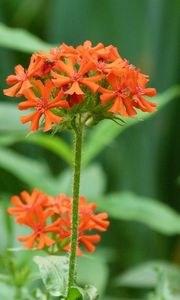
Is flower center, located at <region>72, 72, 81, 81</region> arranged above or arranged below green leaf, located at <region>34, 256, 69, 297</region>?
above

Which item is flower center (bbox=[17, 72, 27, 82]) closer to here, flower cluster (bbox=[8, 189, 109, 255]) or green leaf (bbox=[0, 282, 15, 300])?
flower cluster (bbox=[8, 189, 109, 255])

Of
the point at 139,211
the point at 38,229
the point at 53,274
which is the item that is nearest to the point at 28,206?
the point at 38,229

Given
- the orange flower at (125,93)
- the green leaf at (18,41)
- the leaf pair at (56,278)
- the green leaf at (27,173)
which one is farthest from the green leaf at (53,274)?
the green leaf at (27,173)

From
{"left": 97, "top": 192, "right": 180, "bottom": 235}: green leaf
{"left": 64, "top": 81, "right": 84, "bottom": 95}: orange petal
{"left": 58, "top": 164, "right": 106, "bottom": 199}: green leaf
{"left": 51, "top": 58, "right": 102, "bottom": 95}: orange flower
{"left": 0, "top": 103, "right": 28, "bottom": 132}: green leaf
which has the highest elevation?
{"left": 0, "top": 103, "right": 28, "bottom": 132}: green leaf

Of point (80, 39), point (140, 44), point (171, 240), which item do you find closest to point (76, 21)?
point (80, 39)

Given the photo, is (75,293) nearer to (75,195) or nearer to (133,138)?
(75,195)

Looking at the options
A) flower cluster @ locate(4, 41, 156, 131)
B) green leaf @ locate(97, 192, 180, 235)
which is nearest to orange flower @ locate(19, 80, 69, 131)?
flower cluster @ locate(4, 41, 156, 131)
